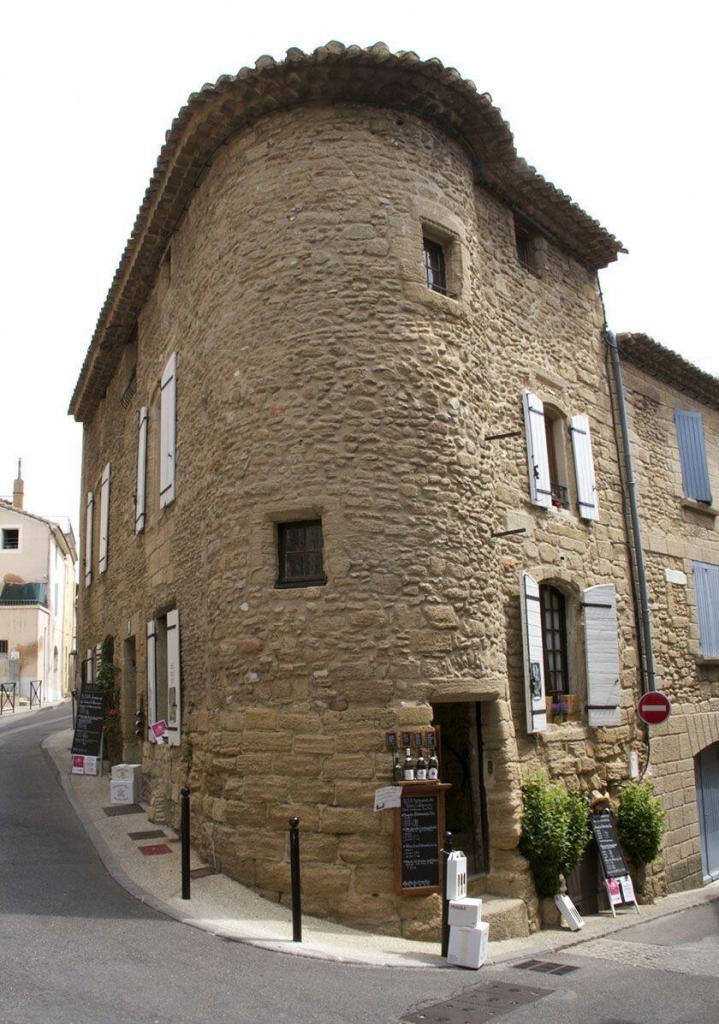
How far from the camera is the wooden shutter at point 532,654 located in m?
8.42

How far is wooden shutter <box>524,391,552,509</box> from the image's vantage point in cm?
958

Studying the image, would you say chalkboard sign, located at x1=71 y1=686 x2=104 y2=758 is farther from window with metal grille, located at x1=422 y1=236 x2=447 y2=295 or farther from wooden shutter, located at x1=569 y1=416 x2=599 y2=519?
window with metal grille, located at x1=422 y1=236 x2=447 y2=295

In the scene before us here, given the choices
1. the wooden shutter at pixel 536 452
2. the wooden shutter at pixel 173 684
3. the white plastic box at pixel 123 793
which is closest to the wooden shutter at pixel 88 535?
the white plastic box at pixel 123 793

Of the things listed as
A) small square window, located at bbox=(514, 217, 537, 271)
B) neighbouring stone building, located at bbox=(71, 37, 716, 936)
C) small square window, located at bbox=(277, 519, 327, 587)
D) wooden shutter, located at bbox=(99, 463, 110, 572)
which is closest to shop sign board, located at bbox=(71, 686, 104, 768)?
neighbouring stone building, located at bbox=(71, 37, 716, 936)

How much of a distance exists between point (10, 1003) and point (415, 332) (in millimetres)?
6205

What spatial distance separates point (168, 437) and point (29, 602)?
28492 millimetres

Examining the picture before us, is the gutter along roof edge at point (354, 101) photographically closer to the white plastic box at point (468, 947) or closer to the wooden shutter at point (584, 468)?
the wooden shutter at point (584, 468)

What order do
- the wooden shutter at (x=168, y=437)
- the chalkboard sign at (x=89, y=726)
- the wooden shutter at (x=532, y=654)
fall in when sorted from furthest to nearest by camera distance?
1. the chalkboard sign at (x=89, y=726)
2. the wooden shutter at (x=168, y=437)
3. the wooden shutter at (x=532, y=654)

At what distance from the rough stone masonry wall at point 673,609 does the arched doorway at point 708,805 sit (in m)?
0.39

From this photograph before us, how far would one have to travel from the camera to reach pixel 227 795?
24.9ft

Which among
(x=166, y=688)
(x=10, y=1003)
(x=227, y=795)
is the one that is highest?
(x=166, y=688)

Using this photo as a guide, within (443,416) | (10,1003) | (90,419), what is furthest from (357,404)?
(90,419)

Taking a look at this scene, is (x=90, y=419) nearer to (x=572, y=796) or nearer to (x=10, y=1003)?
(x=572, y=796)

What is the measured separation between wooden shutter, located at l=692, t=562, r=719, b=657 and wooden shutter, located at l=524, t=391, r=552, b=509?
13.2 feet
